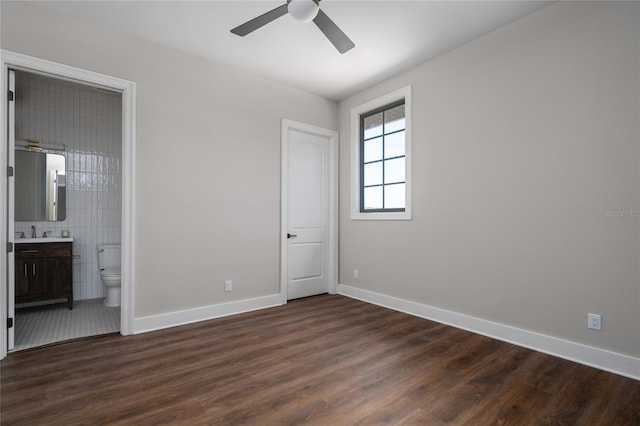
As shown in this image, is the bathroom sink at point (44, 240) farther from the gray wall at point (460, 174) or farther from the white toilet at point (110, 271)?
the gray wall at point (460, 174)

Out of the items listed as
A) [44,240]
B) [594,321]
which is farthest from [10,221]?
[594,321]

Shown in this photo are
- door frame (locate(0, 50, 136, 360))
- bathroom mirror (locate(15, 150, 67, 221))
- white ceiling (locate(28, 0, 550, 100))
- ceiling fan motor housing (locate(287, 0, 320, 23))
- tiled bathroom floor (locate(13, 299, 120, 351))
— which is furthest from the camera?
bathroom mirror (locate(15, 150, 67, 221))

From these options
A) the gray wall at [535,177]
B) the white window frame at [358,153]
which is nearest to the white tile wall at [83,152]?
the white window frame at [358,153]

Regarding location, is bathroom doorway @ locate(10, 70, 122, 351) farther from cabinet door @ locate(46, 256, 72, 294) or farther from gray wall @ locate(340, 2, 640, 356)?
gray wall @ locate(340, 2, 640, 356)

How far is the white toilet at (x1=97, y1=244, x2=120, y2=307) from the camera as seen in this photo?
3.56 meters

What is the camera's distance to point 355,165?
4219 mm

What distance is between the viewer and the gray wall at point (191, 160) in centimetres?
270

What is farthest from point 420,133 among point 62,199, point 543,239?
point 62,199

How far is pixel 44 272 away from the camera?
3.50 m

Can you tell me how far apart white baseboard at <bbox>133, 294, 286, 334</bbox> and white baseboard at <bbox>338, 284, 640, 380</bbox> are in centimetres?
145

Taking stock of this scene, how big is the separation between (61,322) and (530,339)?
4450mm

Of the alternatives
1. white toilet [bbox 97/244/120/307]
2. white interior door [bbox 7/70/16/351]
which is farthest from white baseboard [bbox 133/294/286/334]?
white toilet [bbox 97/244/120/307]

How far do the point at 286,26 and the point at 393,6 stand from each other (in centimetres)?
93

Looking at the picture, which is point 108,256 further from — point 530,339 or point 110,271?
point 530,339
